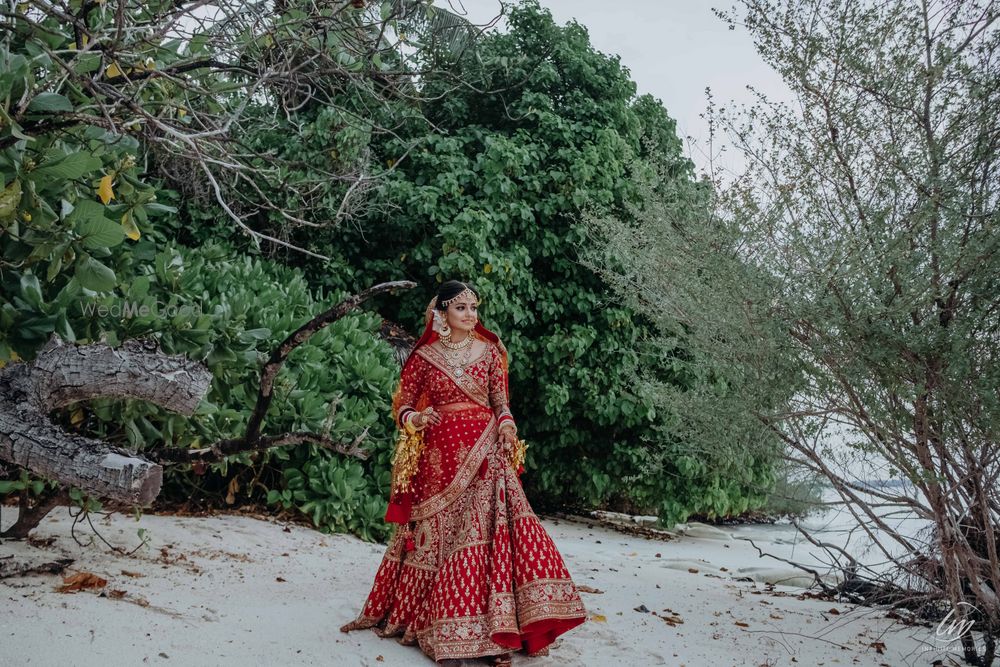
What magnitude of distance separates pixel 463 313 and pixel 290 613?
1817 millimetres

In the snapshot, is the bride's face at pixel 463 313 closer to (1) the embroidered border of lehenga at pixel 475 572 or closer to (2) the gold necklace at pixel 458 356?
(2) the gold necklace at pixel 458 356

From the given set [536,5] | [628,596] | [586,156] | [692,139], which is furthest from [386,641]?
[536,5]

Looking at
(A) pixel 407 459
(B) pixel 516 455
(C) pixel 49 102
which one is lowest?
(A) pixel 407 459

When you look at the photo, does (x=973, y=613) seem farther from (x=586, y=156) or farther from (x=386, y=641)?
(x=586, y=156)

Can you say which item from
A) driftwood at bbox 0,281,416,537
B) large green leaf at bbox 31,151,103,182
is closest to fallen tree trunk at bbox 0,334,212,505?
driftwood at bbox 0,281,416,537

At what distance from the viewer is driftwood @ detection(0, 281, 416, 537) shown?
2.52 meters

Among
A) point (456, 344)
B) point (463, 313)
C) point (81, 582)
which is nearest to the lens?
point (81, 582)

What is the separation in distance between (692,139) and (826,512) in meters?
2.67

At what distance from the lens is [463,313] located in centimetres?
453

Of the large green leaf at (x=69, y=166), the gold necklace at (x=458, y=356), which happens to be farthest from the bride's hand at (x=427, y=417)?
the large green leaf at (x=69, y=166)

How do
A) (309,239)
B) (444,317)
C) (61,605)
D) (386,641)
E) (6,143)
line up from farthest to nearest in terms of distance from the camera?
1. (309,239)
2. (444,317)
3. (386,641)
4. (61,605)
5. (6,143)

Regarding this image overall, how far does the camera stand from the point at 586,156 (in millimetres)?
9172
